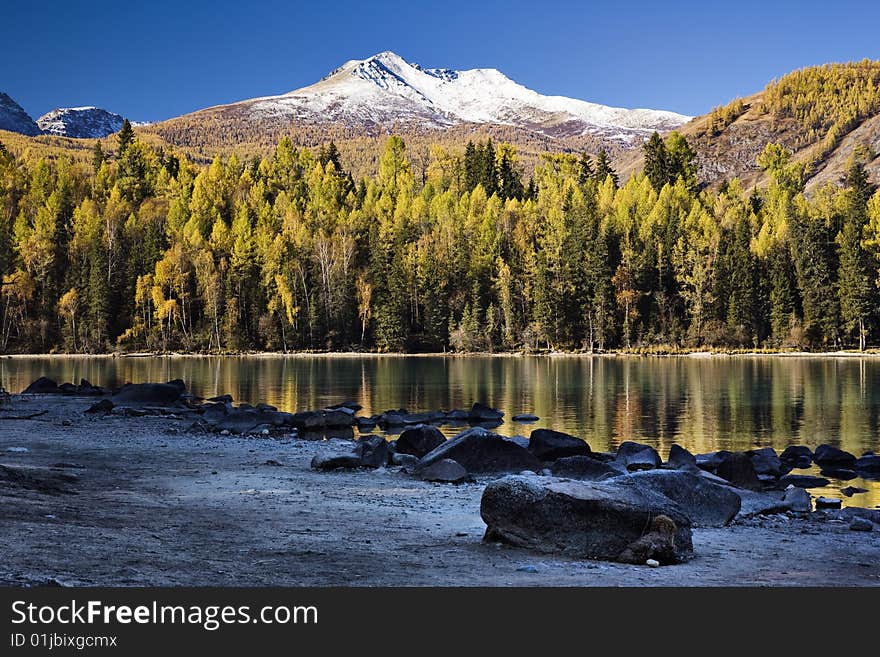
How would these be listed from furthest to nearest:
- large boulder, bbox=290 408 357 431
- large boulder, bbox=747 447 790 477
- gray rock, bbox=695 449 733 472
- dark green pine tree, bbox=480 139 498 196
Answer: dark green pine tree, bbox=480 139 498 196, large boulder, bbox=290 408 357 431, gray rock, bbox=695 449 733 472, large boulder, bbox=747 447 790 477

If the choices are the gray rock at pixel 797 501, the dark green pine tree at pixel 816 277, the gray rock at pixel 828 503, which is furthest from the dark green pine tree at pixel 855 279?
the gray rock at pixel 797 501

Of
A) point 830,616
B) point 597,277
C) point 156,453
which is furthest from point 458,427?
point 597,277

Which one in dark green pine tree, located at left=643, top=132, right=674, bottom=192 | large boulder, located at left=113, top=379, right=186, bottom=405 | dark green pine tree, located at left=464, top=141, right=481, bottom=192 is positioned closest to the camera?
large boulder, located at left=113, top=379, right=186, bottom=405

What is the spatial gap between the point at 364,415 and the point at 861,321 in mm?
67721

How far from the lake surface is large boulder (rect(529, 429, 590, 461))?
3.66 meters

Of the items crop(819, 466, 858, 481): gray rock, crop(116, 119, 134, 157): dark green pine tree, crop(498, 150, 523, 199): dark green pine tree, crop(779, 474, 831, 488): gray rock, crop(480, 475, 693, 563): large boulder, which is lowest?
crop(819, 466, 858, 481): gray rock

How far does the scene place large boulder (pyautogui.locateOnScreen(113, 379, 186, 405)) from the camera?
113ft

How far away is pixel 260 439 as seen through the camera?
24.6 m

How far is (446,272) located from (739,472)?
269ft

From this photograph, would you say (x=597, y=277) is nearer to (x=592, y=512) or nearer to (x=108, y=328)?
(x=108, y=328)

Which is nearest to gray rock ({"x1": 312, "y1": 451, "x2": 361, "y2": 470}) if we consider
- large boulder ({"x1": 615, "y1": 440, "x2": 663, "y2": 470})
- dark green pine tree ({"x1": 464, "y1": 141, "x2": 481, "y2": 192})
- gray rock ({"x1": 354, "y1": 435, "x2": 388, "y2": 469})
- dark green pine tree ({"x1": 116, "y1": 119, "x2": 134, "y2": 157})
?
gray rock ({"x1": 354, "y1": 435, "x2": 388, "y2": 469})

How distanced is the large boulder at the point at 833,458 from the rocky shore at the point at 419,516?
0.05 metres

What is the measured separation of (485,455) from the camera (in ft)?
59.5

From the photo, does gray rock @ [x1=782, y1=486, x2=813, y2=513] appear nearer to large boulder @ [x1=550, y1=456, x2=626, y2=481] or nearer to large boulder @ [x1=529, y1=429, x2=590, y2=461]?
large boulder @ [x1=550, y1=456, x2=626, y2=481]
